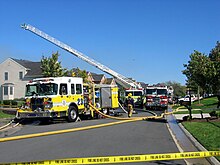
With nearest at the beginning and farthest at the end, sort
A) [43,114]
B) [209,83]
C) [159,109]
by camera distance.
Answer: [43,114]
[159,109]
[209,83]

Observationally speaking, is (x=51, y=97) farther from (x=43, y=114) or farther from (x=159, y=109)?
(x=159, y=109)

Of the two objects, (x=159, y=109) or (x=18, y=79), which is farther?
(x=18, y=79)

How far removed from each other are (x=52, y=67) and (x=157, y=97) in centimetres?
2106

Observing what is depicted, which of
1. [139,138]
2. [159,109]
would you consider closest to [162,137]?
[139,138]

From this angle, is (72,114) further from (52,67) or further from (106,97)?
(52,67)

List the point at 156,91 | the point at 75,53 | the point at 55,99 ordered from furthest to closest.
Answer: the point at 75,53 < the point at 156,91 < the point at 55,99

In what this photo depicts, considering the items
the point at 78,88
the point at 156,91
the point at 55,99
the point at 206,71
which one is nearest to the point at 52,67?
the point at 156,91

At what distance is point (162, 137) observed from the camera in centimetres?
1238

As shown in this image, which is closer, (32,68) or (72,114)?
(72,114)

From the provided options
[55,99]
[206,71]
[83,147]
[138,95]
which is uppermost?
[206,71]

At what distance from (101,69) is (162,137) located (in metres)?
47.2

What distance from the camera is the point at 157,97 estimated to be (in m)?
31.8

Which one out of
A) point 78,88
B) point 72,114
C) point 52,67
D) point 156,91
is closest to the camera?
point 72,114

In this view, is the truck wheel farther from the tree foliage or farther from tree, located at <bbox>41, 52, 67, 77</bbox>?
tree, located at <bbox>41, 52, 67, 77</bbox>
